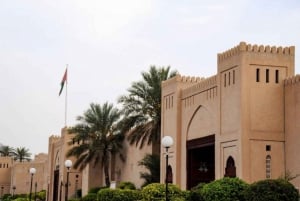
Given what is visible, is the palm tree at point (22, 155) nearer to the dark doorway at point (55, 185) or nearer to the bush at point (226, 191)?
the dark doorway at point (55, 185)

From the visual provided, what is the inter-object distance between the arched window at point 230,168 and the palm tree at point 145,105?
394 inches

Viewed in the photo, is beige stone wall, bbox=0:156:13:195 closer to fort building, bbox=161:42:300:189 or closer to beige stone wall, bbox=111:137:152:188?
beige stone wall, bbox=111:137:152:188

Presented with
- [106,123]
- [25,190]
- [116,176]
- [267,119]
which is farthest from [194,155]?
[25,190]

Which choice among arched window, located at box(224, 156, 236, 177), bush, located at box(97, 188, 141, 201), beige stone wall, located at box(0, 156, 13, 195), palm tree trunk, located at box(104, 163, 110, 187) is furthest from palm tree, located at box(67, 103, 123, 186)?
beige stone wall, located at box(0, 156, 13, 195)

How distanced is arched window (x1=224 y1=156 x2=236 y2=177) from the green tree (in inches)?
376

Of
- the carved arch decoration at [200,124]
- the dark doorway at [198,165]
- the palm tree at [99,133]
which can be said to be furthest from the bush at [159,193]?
the palm tree at [99,133]

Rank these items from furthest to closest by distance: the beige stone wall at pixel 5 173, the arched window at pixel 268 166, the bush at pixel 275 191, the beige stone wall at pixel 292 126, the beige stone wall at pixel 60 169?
the beige stone wall at pixel 5 173, the beige stone wall at pixel 60 169, the arched window at pixel 268 166, the beige stone wall at pixel 292 126, the bush at pixel 275 191

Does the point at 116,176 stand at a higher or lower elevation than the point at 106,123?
lower

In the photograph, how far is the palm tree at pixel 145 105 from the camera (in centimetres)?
3503

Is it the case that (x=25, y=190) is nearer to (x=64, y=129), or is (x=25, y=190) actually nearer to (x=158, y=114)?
(x=64, y=129)

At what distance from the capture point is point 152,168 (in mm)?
34312

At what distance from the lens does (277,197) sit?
16922mm

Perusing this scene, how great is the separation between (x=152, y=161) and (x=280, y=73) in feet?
40.0

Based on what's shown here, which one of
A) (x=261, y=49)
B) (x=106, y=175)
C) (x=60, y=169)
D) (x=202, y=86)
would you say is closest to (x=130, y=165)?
(x=106, y=175)
